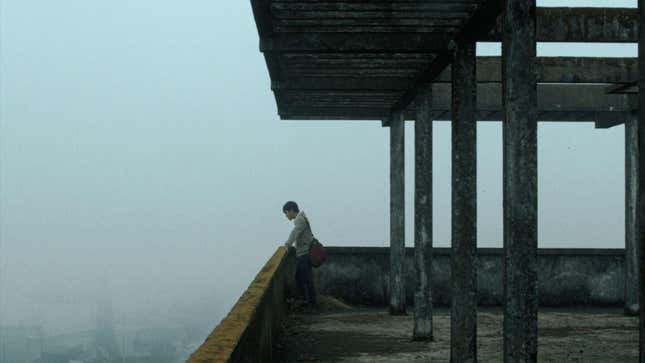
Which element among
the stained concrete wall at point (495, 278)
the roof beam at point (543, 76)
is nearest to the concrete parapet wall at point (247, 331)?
the roof beam at point (543, 76)

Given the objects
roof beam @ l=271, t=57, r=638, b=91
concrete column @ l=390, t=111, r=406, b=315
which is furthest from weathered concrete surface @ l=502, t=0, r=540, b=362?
concrete column @ l=390, t=111, r=406, b=315

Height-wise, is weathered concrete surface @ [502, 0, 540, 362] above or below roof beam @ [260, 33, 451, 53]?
below

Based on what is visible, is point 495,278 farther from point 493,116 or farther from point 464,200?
point 464,200

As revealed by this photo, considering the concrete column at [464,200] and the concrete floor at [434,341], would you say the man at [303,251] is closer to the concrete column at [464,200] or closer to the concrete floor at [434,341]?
the concrete floor at [434,341]

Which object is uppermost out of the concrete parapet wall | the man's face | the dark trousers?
the man's face

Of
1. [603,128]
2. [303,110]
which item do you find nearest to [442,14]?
[303,110]

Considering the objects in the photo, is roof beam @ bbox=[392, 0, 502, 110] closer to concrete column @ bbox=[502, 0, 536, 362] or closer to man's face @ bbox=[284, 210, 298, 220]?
concrete column @ bbox=[502, 0, 536, 362]

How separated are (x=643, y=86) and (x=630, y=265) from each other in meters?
11.7

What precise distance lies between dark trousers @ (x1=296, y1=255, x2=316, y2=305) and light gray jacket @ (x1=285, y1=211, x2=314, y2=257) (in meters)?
0.13

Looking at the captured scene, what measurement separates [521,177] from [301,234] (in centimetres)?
1005

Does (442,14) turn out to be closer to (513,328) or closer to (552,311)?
(513,328)

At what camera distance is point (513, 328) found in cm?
703

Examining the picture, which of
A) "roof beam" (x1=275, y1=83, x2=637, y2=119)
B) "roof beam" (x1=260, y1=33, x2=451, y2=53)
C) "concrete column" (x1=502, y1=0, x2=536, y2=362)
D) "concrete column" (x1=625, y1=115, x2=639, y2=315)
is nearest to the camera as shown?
"concrete column" (x1=502, y1=0, x2=536, y2=362)

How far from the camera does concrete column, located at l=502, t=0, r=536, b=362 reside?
22.8ft
